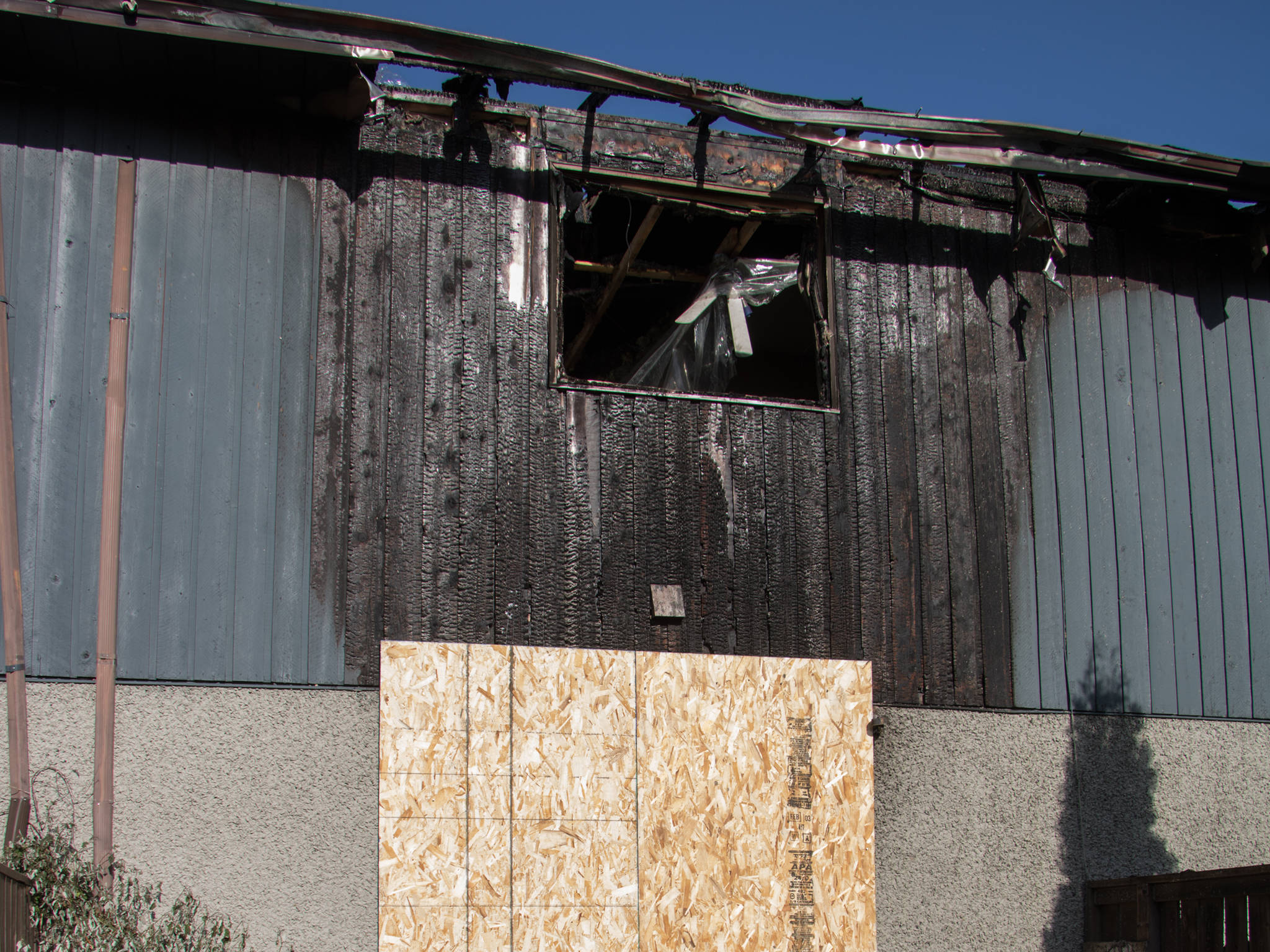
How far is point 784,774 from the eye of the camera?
762 cm

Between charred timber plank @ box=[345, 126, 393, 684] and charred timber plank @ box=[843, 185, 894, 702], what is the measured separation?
300 centimetres

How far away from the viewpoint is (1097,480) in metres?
8.73

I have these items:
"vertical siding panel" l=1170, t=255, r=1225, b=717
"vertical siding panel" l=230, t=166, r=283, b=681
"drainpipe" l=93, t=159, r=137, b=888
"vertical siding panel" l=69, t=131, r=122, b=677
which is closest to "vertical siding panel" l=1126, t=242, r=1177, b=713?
"vertical siding panel" l=1170, t=255, r=1225, b=717

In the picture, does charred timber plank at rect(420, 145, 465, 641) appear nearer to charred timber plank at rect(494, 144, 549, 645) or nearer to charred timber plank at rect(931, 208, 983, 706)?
charred timber plank at rect(494, 144, 549, 645)

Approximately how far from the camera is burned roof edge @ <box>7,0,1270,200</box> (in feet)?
23.4

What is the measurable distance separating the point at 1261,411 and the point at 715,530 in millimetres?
4277

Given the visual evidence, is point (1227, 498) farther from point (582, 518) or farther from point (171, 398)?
point (171, 398)

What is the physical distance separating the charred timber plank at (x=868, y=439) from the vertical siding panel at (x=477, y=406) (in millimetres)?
1787

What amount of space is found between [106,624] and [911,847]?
4782mm

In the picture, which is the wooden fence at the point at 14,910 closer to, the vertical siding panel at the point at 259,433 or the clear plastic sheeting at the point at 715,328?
the vertical siding panel at the point at 259,433

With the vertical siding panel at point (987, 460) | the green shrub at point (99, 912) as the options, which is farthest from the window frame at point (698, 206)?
the green shrub at point (99, 912)

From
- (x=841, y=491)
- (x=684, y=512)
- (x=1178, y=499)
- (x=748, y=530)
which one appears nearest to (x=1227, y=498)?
(x=1178, y=499)

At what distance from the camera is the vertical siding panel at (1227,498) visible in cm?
870

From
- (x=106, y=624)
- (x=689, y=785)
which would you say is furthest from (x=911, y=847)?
(x=106, y=624)
